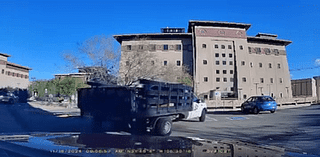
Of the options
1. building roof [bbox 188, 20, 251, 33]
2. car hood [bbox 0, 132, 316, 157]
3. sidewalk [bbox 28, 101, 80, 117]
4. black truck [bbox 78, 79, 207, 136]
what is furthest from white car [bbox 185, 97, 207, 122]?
building roof [bbox 188, 20, 251, 33]

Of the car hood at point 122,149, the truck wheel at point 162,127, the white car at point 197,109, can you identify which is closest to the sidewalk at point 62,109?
the white car at point 197,109

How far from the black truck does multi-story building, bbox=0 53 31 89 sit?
50763 mm

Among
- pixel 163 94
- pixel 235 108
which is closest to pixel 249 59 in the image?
pixel 235 108

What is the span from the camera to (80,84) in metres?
33.9

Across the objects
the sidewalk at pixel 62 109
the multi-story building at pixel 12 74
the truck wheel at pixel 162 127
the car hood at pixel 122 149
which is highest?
the multi-story building at pixel 12 74

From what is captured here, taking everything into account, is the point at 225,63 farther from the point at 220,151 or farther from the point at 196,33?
the point at 220,151

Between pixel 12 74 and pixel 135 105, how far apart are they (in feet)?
184

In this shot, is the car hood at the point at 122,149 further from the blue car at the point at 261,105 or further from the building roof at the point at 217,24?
the building roof at the point at 217,24

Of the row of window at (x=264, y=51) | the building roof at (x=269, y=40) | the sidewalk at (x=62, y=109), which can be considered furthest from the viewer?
the building roof at (x=269, y=40)

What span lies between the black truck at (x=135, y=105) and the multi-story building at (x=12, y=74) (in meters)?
50.8

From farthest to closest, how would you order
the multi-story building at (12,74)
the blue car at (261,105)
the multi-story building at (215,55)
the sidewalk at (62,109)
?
the multi-story building at (12,74)
the multi-story building at (215,55)
the sidewalk at (62,109)
the blue car at (261,105)

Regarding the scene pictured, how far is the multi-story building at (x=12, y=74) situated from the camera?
49.1 m

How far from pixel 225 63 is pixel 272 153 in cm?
4684

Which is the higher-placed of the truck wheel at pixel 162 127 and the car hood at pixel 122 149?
the car hood at pixel 122 149
